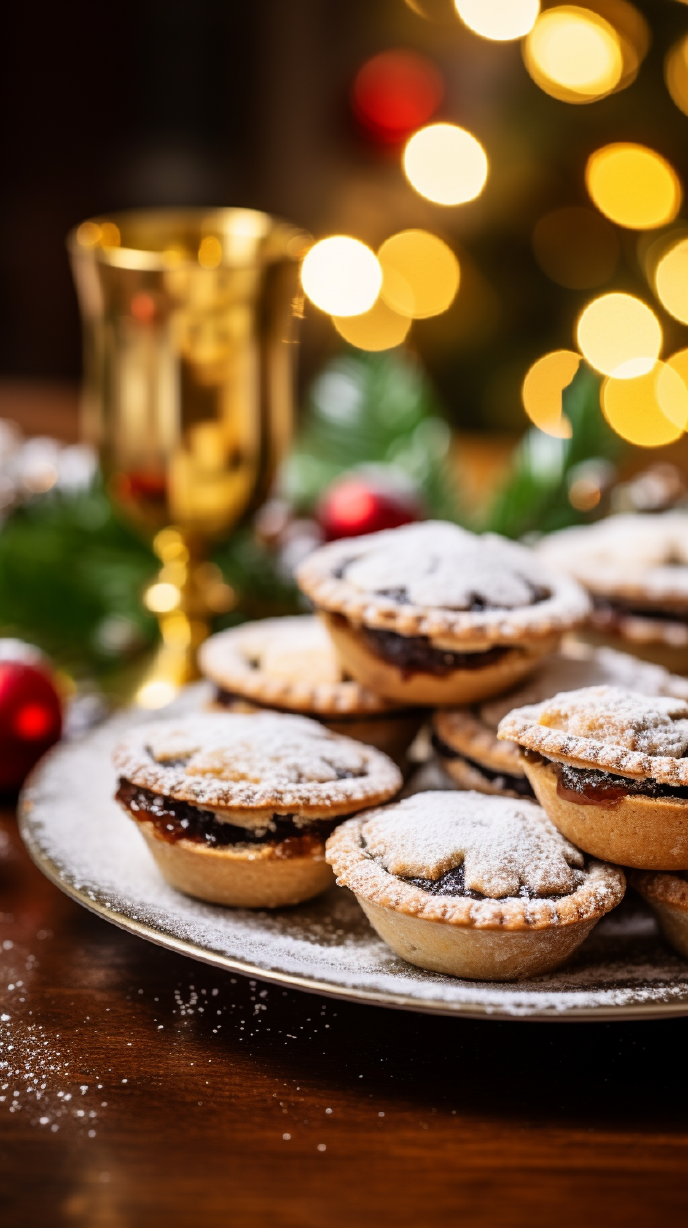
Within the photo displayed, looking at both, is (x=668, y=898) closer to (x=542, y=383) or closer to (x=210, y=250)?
(x=210, y=250)

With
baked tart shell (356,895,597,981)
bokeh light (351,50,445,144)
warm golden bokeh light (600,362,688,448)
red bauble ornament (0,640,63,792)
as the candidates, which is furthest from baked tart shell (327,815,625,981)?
bokeh light (351,50,445,144)

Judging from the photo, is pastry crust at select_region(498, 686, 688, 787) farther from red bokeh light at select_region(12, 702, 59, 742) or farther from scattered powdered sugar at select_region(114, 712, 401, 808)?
red bokeh light at select_region(12, 702, 59, 742)

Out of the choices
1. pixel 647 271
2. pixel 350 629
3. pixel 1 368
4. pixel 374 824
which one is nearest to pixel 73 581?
pixel 350 629

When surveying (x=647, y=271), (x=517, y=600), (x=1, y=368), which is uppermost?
(x=647, y=271)

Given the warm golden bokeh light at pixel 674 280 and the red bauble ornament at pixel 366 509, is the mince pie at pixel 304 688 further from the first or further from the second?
the warm golden bokeh light at pixel 674 280

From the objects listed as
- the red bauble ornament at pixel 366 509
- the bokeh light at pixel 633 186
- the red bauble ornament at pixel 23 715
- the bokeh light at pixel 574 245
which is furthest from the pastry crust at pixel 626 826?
the bokeh light at pixel 574 245

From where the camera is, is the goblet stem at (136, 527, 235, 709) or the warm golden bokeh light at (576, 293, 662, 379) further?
the warm golden bokeh light at (576, 293, 662, 379)

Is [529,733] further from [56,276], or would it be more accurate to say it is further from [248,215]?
[56,276]
